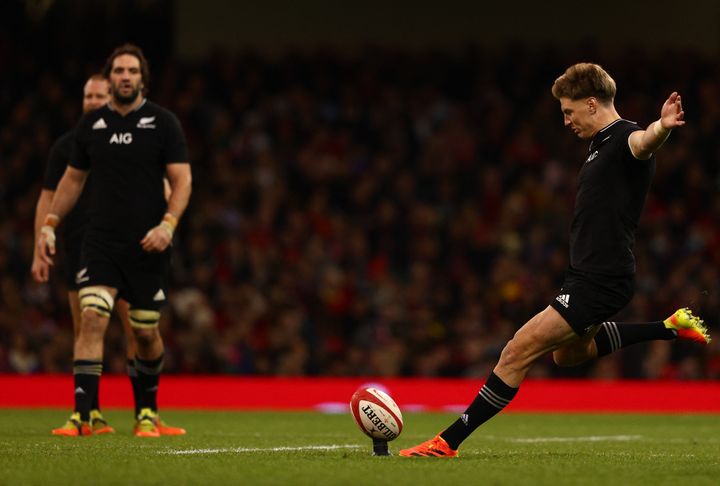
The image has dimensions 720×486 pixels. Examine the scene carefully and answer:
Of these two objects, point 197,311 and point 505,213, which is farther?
Result: point 505,213

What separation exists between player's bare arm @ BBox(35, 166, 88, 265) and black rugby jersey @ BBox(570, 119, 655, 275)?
144 inches

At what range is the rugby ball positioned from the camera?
6547 mm

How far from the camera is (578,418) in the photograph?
1245cm

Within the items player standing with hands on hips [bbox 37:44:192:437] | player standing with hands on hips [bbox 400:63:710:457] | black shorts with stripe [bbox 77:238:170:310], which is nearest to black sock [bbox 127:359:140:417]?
player standing with hands on hips [bbox 37:44:192:437]

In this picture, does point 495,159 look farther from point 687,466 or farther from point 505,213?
point 687,466

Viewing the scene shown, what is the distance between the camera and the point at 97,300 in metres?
8.05

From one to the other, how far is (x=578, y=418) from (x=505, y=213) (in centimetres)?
594

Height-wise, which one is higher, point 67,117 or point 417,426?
point 67,117

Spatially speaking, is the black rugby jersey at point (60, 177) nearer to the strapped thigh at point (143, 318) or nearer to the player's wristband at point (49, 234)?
the player's wristband at point (49, 234)

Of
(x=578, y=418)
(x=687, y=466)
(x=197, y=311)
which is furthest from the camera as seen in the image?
(x=197, y=311)

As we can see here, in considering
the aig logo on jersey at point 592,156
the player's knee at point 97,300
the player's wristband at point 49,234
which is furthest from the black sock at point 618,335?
the player's wristband at point 49,234

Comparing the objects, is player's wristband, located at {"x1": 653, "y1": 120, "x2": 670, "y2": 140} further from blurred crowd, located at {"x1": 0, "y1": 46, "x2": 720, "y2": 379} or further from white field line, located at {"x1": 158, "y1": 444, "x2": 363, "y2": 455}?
blurred crowd, located at {"x1": 0, "y1": 46, "x2": 720, "y2": 379}

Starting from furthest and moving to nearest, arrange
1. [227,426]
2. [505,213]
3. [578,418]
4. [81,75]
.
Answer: [81,75], [505,213], [578,418], [227,426]

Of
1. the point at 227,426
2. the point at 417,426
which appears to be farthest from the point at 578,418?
the point at 227,426
